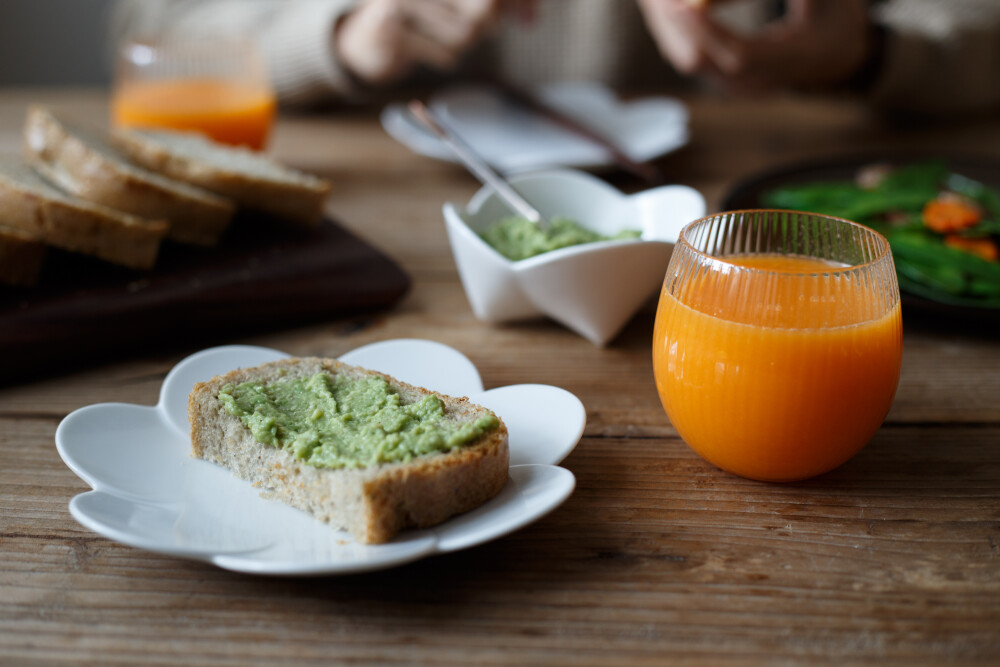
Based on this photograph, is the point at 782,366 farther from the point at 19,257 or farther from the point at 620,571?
the point at 19,257

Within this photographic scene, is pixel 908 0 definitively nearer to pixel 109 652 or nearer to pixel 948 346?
pixel 948 346

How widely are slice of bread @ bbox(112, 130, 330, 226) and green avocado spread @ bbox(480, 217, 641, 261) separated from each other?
1.49 feet

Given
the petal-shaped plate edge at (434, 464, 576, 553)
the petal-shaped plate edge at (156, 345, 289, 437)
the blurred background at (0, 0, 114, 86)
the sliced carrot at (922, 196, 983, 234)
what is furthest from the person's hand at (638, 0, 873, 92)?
the blurred background at (0, 0, 114, 86)

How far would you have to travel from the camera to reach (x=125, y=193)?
1.61 m

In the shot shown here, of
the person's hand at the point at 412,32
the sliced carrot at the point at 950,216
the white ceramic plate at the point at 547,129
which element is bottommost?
the white ceramic plate at the point at 547,129

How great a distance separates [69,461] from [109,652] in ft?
0.91

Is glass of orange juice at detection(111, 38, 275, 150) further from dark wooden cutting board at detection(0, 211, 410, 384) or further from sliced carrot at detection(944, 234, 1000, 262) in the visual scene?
sliced carrot at detection(944, 234, 1000, 262)

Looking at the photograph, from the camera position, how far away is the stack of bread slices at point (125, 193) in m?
1.46

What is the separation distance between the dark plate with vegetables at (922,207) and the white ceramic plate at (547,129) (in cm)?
Result: 42

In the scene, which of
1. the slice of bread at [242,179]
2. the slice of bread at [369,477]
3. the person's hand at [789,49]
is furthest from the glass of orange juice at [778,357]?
the person's hand at [789,49]

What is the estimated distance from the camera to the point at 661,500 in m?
1.03

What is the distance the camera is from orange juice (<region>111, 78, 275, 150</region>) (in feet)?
6.98

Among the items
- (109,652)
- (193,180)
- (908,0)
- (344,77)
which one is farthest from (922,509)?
(908,0)

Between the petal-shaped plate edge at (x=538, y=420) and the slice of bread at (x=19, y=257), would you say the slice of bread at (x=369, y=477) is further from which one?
the slice of bread at (x=19, y=257)
